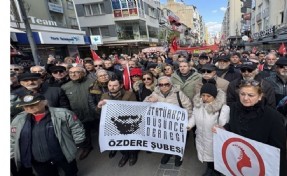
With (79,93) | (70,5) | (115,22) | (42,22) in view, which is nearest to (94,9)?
(115,22)

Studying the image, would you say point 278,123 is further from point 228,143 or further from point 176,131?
point 176,131

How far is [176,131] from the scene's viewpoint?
3.37m

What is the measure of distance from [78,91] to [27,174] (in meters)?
1.85

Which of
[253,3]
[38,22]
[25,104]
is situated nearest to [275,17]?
[253,3]

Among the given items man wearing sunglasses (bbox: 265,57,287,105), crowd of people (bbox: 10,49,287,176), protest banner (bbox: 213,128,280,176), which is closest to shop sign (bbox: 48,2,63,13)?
crowd of people (bbox: 10,49,287,176)

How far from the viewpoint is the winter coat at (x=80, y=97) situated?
4363 mm

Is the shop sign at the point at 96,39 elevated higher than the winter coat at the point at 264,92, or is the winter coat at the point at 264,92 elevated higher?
the shop sign at the point at 96,39

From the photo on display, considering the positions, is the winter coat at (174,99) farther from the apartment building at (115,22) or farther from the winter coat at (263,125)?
the apartment building at (115,22)

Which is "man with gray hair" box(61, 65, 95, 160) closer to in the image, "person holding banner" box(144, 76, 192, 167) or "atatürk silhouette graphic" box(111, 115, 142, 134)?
"atatürk silhouette graphic" box(111, 115, 142, 134)

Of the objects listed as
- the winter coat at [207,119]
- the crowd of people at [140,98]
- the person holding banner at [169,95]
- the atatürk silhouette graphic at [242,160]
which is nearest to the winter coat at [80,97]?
the crowd of people at [140,98]

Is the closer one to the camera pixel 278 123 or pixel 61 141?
pixel 278 123

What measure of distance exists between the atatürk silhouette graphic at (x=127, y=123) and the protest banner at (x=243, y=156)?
4.60ft

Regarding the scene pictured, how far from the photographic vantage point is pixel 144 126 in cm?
357

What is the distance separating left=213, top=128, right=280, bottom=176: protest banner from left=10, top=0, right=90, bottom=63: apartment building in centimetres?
1256
